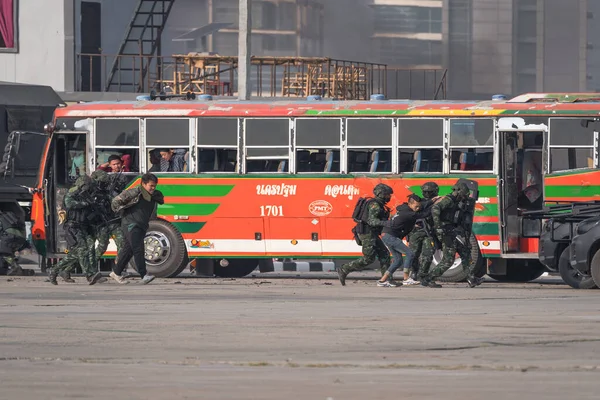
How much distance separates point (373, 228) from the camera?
829 inches

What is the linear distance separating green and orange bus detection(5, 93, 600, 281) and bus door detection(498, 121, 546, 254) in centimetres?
2

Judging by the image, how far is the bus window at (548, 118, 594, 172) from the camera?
22.6m

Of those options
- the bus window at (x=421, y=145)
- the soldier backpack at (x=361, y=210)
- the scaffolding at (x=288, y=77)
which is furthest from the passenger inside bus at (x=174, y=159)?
the scaffolding at (x=288, y=77)

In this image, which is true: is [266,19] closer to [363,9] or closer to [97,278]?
[363,9]

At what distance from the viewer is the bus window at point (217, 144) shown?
2384cm

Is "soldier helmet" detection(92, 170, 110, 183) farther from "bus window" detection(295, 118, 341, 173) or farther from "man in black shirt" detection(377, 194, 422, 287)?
"man in black shirt" detection(377, 194, 422, 287)

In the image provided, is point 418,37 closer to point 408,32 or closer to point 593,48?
point 408,32

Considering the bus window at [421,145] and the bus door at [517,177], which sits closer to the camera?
the bus door at [517,177]

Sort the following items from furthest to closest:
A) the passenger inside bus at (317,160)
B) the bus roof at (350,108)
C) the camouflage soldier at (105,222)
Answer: the passenger inside bus at (317,160) → the bus roof at (350,108) → the camouflage soldier at (105,222)

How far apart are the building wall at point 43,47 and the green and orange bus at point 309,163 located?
457 inches

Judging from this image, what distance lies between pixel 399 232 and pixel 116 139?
216 inches

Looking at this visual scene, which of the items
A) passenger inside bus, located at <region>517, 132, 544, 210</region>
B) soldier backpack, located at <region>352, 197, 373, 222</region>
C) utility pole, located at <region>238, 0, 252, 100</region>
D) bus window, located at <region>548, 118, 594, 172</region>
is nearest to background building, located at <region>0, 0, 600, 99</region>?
utility pole, located at <region>238, 0, 252, 100</region>

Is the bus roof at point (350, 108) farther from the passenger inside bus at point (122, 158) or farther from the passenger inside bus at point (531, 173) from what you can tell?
the passenger inside bus at point (122, 158)

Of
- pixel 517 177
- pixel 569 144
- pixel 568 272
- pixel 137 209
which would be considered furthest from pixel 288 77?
pixel 568 272
